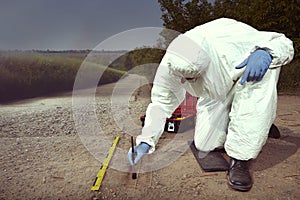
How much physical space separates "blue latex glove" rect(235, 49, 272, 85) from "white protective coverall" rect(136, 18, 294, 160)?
55 mm

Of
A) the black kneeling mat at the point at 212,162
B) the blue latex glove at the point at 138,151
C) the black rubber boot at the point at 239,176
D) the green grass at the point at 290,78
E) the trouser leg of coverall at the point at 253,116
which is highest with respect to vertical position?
the trouser leg of coverall at the point at 253,116

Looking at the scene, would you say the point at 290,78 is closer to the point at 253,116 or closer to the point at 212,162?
the point at 212,162

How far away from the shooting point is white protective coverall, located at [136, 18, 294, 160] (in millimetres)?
1408

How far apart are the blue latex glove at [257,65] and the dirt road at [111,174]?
24.2 inches

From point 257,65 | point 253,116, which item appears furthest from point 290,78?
point 257,65

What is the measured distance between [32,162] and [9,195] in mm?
465

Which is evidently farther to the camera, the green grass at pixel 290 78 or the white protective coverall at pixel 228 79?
the green grass at pixel 290 78

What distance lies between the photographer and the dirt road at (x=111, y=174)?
144 centimetres

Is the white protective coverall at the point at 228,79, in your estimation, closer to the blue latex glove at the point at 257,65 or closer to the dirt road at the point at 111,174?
the blue latex glove at the point at 257,65

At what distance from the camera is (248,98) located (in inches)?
60.3

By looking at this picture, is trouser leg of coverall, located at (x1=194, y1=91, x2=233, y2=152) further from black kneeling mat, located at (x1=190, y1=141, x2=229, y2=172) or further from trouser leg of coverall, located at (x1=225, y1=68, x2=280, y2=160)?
trouser leg of coverall, located at (x1=225, y1=68, x2=280, y2=160)

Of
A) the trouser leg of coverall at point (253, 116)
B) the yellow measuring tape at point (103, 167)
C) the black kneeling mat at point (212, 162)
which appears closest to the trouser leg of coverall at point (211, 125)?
the black kneeling mat at point (212, 162)

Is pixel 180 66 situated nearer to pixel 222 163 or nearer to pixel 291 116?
pixel 222 163

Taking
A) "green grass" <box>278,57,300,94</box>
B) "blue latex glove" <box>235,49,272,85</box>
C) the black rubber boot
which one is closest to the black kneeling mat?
the black rubber boot
